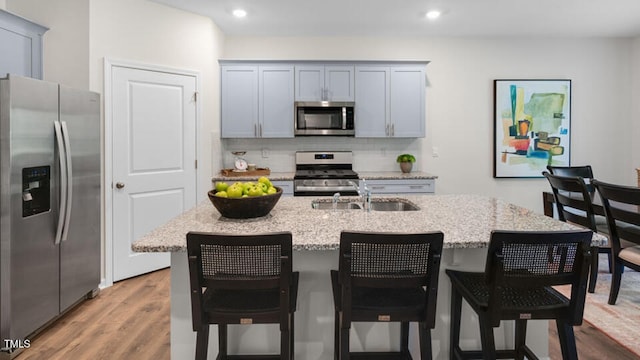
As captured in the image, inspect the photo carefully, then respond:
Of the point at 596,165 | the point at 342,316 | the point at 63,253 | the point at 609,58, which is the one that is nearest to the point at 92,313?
the point at 63,253

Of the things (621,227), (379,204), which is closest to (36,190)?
(379,204)

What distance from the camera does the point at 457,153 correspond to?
16.0 ft

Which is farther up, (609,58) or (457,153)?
(609,58)

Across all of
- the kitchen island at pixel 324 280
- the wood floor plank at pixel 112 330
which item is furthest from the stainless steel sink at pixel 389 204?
the wood floor plank at pixel 112 330

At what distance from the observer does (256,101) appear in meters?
4.42

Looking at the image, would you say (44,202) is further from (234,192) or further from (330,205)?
(330,205)

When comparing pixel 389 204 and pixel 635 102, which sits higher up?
pixel 635 102

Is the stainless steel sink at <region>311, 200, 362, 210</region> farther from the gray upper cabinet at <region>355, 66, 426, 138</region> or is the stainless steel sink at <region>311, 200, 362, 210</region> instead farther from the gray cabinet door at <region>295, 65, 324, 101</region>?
the gray cabinet door at <region>295, 65, 324, 101</region>

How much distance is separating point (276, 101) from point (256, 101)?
0.23 meters

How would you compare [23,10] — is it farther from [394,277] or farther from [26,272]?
[394,277]

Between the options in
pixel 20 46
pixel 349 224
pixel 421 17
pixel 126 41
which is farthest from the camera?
pixel 421 17

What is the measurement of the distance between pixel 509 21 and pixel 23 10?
4.75 metres

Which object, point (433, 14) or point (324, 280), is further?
point (433, 14)

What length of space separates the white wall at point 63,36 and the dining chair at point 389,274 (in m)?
2.98
